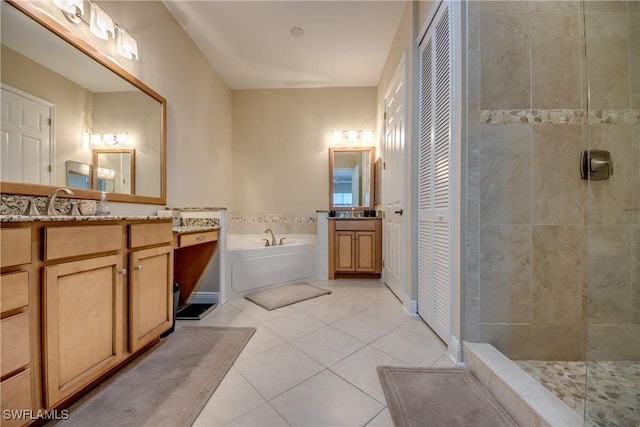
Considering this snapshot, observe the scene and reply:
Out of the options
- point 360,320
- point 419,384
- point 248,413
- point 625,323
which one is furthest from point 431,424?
point 625,323

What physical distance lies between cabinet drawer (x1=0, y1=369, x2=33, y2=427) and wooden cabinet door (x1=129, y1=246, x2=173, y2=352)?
1.49ft

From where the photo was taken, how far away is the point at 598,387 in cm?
111

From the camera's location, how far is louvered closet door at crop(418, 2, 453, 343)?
1563mm

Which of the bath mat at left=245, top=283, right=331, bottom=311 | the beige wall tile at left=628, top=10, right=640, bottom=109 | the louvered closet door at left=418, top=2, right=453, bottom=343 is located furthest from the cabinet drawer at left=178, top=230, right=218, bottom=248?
the beige wall tile at left=628, top=10, right=640, bottom=109

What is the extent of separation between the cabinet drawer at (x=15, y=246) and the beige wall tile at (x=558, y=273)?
2364mm

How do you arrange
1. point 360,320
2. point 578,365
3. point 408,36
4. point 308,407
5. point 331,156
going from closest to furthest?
point 308,407, point 578,365, point 360,320, point 408,36, point 331,156

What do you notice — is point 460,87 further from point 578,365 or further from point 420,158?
point 578,365

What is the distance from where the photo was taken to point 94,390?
3.86 feet

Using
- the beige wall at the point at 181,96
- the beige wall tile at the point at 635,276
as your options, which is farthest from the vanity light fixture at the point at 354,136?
the beige wall tile at the point at 635,276

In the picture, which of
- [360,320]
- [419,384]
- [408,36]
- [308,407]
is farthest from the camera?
[408,36]

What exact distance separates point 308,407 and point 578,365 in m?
1.51

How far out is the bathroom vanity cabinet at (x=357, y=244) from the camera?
319cm

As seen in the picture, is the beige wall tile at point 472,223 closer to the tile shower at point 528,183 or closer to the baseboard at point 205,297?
the tile shower at point 528,183

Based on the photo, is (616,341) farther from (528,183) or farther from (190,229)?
(190,229)
